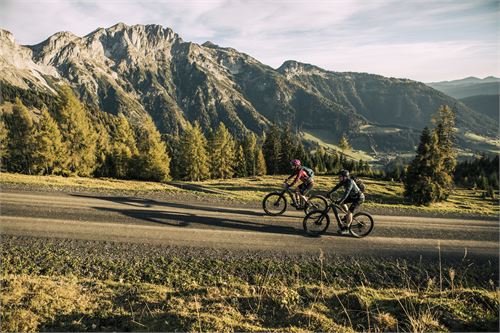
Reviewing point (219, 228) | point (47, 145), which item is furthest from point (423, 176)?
point (47, 145)

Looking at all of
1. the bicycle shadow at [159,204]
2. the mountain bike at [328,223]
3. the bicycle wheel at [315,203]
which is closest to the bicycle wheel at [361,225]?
the mountain bike at [328,223]

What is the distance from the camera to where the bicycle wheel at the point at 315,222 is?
1329 cm

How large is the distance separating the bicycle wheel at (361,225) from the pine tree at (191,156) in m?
51.3

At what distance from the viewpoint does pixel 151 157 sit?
5450cm

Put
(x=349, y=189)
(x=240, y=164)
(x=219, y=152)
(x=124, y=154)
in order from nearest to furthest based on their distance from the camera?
(x=349, y=189) < (x=124, y=154) < (x=219, y=152) < (x=240, y=164)

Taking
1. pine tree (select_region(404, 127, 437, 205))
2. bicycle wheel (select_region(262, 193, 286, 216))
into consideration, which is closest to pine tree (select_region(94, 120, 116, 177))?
bicycle wheel (select_region(262, 193, 286, 216))

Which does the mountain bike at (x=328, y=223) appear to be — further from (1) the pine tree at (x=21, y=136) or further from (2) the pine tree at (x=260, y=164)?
(2) the pine tree at (x=260, y=164)

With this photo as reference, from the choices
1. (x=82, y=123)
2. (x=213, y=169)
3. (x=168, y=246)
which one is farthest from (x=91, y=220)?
(x=213, y=169)

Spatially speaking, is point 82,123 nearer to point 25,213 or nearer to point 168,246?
point 25,213

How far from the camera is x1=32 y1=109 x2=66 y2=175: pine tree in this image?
132 feet

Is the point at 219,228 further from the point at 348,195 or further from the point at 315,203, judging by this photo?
the point at 348,195

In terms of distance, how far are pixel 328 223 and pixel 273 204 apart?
3.52 meters

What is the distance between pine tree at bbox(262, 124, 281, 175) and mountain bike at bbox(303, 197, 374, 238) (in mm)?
74964

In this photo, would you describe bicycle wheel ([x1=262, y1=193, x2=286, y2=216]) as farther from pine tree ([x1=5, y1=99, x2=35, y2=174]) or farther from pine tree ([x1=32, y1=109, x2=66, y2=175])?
pine tree ([x1=5, y1=99, x2=35, y2=174])
